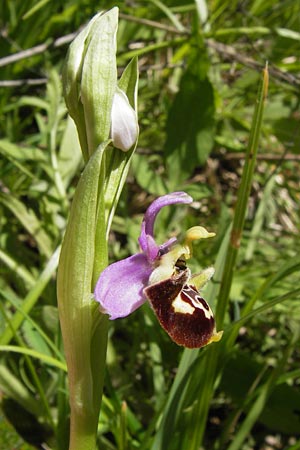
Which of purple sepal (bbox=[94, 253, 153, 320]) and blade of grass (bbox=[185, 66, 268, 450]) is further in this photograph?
blade of grass (bbox=[185, 66, 268, 450])

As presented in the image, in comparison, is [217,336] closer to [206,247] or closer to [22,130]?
[206,247]

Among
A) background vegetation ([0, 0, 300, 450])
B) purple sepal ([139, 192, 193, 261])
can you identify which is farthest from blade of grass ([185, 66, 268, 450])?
purple sepal ([139, 192, 193, 261])

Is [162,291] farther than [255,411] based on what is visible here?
No

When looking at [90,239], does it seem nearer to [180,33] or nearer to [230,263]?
[230,263]

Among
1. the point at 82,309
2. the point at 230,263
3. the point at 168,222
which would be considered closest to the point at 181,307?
the point at 82,309

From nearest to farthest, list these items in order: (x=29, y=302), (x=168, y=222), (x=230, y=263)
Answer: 1. (x=230, y=263)
2. (x=29, y=302)
3. (x=168, y=222)

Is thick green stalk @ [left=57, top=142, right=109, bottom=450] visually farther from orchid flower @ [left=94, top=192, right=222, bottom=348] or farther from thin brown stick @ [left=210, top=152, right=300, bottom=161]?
thin brown stick @ [left=210, top=152, right=300, bottom=161]
